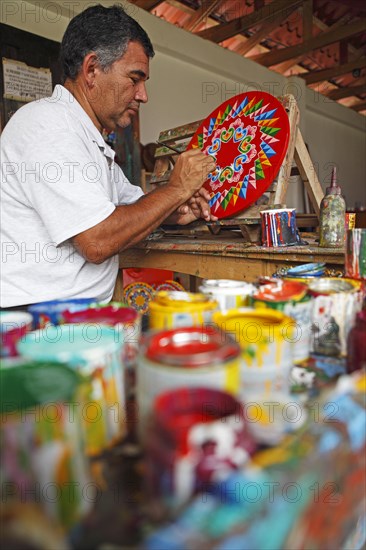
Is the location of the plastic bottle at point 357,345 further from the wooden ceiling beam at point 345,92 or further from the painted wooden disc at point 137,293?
the wooden ceiling beam at point 345,92

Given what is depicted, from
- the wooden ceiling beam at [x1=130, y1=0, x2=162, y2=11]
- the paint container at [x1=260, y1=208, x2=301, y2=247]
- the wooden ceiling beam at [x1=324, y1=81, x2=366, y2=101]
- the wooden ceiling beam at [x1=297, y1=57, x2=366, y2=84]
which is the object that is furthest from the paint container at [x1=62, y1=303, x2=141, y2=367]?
the wooden ceiling beam at [x1=324, y1=81, x2=366, y2=101]

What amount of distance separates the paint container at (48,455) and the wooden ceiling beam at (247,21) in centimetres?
531

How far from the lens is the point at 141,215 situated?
4.64 feet

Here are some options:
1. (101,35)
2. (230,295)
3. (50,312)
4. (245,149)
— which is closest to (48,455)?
(50,312)

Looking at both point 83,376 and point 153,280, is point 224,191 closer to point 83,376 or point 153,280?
point 153,280

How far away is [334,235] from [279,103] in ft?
2.22

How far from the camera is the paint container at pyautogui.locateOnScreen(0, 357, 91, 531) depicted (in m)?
0.36

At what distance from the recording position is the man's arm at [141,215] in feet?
4.17

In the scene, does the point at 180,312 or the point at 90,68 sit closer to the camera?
the point at 180,312

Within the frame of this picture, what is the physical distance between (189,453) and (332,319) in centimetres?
49

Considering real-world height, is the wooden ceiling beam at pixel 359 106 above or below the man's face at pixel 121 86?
above

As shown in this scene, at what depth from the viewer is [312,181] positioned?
6.52 feet

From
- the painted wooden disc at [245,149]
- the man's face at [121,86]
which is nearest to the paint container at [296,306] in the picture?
the painted wooden disc at [245,149]

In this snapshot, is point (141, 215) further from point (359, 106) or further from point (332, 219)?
point (359, 106)
